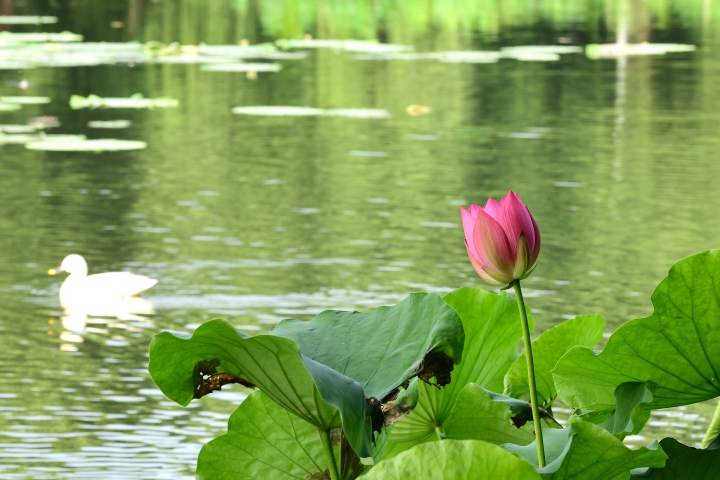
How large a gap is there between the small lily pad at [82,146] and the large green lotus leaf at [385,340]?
7848 millimetres

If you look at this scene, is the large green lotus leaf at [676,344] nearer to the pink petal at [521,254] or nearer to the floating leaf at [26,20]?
the pink petal at [521,254]

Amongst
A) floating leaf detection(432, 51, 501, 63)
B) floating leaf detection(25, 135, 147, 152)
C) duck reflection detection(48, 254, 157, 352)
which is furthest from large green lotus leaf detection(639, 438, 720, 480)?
floating leaf detection(432, 51, 501, 63)

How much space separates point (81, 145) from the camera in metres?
9.08

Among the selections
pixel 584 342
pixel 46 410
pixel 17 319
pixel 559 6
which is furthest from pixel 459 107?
pixel 559 6

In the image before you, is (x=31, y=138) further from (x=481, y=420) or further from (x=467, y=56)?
(x=481, y=420)

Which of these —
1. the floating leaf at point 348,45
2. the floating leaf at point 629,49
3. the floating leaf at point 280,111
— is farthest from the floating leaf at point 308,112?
the floating leaf at point 629,49

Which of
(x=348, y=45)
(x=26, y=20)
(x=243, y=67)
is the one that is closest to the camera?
(x=243, y=67)

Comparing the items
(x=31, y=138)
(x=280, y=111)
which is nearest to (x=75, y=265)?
(x=31, y=138)

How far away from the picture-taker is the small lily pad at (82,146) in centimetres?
902

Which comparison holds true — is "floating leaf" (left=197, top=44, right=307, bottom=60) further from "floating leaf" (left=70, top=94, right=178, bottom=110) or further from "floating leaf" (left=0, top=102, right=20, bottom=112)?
"floating leaf" (left=0, top=102, right=20, bottom=112)

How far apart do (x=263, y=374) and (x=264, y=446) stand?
193 millimetres

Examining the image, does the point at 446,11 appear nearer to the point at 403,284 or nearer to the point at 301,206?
the point at 301,206

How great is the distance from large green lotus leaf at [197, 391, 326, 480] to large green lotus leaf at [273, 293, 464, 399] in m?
0.06

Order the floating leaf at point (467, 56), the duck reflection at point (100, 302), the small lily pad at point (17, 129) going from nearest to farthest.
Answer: the duck reflection at point (100, 302), the small lily pad at point (17, 129), the floating leaf at point (467, 56)
